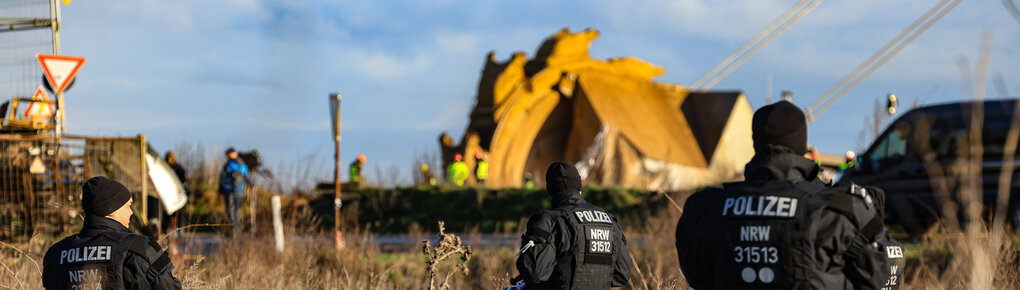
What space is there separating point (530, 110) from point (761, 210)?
26278mm

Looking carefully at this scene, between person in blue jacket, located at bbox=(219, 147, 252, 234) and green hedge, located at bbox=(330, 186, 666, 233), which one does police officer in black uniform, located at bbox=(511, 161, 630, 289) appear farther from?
green hedge, located at bbox=(330, 186, 666, 233)

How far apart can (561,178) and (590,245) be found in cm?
46

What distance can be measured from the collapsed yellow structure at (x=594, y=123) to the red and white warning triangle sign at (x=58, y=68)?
49.5ft

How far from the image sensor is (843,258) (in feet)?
15.4

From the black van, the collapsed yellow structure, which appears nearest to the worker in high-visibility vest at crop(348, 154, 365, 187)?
the collapsed yellow structure

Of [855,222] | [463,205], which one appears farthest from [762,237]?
[463,205]

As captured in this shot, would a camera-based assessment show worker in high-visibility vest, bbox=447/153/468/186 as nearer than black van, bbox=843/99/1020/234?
No

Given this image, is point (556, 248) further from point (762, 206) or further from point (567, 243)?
point (762, 206)

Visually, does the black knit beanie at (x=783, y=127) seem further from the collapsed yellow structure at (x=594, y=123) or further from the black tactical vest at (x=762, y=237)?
the collapsed yellow structure at (x=594, y=123)

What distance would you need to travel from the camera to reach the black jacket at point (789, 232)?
4613 millimetres

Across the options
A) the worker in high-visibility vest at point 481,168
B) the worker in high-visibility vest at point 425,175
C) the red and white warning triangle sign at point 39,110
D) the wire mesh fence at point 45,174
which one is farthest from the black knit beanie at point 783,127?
the worker in high-visibility vest at point 425,175

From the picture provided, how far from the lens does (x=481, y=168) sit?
27734 mm

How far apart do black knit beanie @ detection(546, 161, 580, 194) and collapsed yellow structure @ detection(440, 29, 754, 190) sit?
21485mm

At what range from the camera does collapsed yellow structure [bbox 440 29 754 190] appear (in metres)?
30.2
